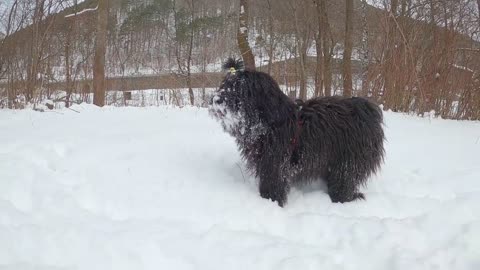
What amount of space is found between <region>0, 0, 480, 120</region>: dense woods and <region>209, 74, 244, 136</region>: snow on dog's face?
2.97 meters

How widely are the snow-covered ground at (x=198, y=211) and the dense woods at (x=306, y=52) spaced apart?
2596mm

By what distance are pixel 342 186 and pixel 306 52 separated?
14227 mm

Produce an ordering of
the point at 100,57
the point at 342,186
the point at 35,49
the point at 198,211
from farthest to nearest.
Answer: the point at 100,57
the point at 35,49
the point at 342,186
the point at 198,211

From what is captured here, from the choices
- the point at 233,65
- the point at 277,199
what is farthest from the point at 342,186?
the point at 233,65

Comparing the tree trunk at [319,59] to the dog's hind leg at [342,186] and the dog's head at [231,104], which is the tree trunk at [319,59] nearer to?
the dog's hind leg at [342,186]

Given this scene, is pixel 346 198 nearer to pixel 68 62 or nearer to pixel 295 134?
pixel 295 134

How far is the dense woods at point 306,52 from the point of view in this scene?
25.0ft

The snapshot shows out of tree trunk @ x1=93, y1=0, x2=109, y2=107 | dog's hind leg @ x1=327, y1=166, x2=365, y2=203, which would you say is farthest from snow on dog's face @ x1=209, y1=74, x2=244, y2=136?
tree trunk @ x1=93, y1=0, x2=109, y2=107

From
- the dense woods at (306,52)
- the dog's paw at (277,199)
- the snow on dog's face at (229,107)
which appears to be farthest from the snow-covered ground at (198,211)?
the dense woods at (306,52)

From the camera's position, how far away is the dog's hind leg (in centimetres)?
309

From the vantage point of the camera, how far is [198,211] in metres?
2.75

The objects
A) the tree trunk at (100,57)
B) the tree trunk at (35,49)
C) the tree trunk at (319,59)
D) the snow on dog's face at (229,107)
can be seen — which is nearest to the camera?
the snow on dog's face at (229,107)

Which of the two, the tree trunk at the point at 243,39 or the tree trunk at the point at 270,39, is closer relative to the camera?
the tree trunk at the point at 243,39

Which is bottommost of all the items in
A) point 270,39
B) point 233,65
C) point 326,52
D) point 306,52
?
point 233,65
